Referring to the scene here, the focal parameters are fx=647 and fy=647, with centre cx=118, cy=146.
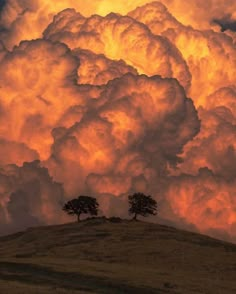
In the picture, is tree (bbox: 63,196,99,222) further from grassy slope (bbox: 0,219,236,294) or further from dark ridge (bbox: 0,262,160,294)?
dark ridge (bbox: 0,262,160,294)

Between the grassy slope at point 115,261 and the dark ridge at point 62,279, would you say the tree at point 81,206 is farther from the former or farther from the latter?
the dark ridge at point 62,279

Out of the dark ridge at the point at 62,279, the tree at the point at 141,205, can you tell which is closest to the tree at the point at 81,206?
the tree at the point at 141,205

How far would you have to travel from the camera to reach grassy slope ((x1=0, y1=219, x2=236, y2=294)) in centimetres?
5803

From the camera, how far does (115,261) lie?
291 ft

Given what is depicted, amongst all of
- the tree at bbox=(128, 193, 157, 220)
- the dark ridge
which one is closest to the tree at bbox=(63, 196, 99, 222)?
the tree at bbox=(128, 193, 157, 220)

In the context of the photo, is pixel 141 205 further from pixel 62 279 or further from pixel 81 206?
pixel 62 279

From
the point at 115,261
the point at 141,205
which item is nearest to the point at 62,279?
the point at 115,261

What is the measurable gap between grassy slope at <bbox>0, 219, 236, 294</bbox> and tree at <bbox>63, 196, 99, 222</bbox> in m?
14.6

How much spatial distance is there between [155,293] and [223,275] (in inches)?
895

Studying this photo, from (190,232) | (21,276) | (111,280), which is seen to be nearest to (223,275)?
(111,280)

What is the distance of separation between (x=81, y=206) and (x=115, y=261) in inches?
3106

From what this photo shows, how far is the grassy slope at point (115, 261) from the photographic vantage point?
190 ft

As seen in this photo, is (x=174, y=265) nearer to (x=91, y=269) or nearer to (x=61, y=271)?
(x=91, y=269)

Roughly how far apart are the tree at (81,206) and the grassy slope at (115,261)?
48.0 ft
